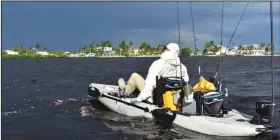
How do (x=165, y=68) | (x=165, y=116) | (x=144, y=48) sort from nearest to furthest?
1. (x=165, y=116)
2. (x=165, y=68)
3. (x=144, y=48)

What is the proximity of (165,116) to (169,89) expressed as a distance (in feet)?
2.48

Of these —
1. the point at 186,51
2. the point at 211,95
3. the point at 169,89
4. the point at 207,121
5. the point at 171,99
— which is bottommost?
the point at 207,121

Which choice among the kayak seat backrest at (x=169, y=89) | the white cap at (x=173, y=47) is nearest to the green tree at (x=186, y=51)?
the white cap at (x=173, y=47)

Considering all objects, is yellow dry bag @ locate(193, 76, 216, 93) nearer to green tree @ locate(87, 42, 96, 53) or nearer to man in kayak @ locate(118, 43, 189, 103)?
man in kayak @ locate(118, 43, 189, 103)

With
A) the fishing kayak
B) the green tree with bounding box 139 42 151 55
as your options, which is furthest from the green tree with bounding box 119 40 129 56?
the fishing kayak

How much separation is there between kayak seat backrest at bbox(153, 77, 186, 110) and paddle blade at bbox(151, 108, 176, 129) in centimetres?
25

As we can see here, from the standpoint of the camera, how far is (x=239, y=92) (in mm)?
20094

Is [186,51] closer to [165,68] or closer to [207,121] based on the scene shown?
[165,68]

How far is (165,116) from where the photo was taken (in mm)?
10766

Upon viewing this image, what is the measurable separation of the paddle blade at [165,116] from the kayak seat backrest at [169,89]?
0.83 ft

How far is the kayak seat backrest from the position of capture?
35.7 feet

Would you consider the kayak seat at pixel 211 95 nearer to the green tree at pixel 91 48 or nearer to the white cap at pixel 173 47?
the white cap at pixel 173 47

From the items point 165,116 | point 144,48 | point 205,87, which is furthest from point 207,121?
point 144,48

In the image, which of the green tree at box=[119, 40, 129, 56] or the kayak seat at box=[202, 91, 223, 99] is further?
the green tree at box=[119, 40, 129, 56]
